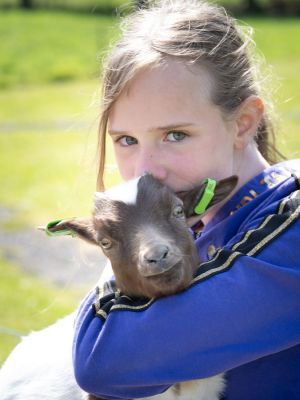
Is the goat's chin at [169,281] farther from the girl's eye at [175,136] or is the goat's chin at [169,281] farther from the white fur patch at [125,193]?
the girl's eye at [175,136]

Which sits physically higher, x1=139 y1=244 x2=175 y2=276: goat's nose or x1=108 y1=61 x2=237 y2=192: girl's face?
x1=108 y1=61 x2=237 y2=192: girl's face

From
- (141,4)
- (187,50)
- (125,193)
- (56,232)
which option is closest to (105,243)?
(125,193)

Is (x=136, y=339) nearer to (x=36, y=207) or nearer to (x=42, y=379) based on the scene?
(x=42, y=379)

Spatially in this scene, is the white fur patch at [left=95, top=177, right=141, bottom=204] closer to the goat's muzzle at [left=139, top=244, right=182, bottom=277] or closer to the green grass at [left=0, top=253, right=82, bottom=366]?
the goat's muzzle at [left=139, top=244, right=182, bottom=277]

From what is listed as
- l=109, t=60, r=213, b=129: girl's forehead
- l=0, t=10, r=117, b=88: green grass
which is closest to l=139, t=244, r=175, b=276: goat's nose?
l=109, t=60, r=213, b=129: girl's forehead

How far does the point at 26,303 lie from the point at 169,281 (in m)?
4.09

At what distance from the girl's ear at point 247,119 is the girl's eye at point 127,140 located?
32 cm

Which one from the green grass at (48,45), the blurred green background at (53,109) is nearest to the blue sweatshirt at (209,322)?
the blurred green background at (53,109)

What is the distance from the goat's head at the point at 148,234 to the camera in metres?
2.05

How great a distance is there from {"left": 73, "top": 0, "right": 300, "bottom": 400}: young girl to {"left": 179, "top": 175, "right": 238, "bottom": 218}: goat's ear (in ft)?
0.28

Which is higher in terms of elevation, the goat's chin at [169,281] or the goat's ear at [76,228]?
the goat's chin at [169,281]

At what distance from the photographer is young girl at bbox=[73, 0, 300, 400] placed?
2129 mm

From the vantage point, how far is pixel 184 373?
7.00 ft

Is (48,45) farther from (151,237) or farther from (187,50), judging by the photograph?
(151,237)
